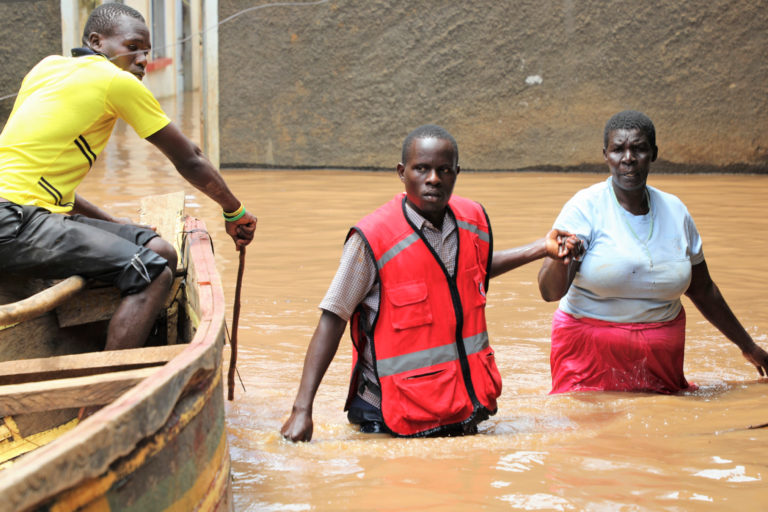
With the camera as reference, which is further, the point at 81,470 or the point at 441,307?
the point at 441,307

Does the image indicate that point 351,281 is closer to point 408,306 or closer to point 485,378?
point 408,306

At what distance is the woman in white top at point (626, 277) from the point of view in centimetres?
350

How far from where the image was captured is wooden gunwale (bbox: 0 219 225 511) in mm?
1489

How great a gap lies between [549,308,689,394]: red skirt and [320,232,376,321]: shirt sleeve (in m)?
1.04

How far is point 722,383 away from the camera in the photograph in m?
4.02

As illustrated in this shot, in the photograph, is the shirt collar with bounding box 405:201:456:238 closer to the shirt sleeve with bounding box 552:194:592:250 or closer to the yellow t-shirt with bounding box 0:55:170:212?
the shirt sleeve with bounding box 552:194:592:250

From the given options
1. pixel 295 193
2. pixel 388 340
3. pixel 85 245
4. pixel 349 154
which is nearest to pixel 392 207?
pixel 388 340

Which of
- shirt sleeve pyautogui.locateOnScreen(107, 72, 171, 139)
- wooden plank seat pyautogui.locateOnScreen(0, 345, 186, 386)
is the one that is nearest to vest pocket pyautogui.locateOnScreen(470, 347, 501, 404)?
wooden plank seat pyautogui.locateOnScreen(0, 345, 186, 386)

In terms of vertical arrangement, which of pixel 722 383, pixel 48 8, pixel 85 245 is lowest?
pixel 722 383

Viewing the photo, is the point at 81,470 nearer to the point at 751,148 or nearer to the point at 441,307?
the point at 441,307

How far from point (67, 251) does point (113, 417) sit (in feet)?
4.96

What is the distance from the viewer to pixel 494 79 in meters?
10.7

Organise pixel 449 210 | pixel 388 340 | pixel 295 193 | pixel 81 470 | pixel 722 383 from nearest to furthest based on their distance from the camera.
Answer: pixel 81 470 → pixel 388 340 → pixel 449 210 → pixel 722 383 → pixel 295 193

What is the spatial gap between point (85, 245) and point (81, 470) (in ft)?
5.24
